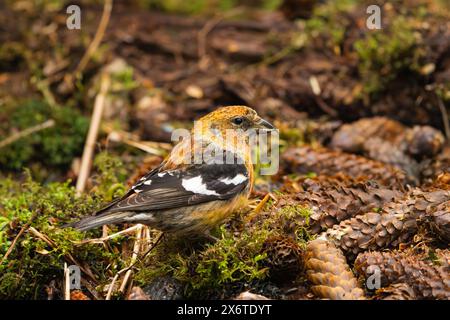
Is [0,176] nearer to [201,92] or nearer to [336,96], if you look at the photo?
[201,92]

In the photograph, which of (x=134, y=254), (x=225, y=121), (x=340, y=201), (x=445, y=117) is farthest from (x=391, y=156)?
(x=134, y=254)

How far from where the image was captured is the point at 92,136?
20.2 feet

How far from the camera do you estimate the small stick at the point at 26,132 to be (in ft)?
19.7

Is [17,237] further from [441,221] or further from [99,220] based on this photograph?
[441,221]

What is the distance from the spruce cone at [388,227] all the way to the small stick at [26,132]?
376 cm

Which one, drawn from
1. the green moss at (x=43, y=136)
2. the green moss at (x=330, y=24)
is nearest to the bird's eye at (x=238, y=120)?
the green moss at (x=43, y=136)

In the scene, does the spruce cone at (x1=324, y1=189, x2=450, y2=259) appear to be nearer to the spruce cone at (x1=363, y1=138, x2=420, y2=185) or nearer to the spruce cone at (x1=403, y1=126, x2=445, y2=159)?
the spruce cone at (x1=363, y1=138, x2=420, y2=185)

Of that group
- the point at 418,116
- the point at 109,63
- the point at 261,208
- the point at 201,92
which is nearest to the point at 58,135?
the point at 109,63

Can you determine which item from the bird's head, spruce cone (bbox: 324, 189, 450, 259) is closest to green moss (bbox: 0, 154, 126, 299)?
the bird's head

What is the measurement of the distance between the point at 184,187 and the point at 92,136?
2.37 meters

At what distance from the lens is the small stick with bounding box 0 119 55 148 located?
6020 mm

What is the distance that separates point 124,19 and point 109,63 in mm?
906

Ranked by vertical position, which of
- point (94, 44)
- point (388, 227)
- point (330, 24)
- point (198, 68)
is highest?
point (330, 24)

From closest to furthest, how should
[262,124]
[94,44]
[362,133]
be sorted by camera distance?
[262,124] → [362,133] → [94,44]
